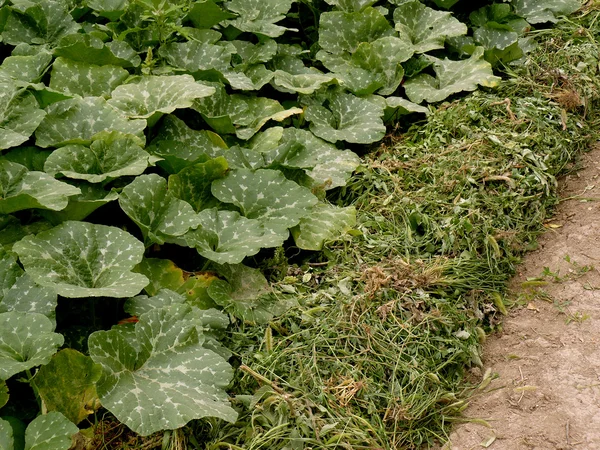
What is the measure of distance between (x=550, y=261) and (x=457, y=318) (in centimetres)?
67

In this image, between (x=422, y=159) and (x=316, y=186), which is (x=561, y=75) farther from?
(x=316, y=186)

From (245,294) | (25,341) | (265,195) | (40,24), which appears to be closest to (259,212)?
(265,195)

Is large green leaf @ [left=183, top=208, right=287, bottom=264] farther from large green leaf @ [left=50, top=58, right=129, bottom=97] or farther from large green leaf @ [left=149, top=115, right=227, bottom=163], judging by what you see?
large green leaf @ [left=50, top=58, right=129, bottom=97]

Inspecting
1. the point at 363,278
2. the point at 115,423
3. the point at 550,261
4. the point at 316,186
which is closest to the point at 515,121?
the point at 550,261

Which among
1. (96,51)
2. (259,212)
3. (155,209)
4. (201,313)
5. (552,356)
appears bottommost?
(552,356)

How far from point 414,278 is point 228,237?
0.81 meters

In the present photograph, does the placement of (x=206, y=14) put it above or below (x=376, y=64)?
above

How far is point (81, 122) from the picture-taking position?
3.18 m

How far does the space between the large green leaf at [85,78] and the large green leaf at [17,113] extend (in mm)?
253

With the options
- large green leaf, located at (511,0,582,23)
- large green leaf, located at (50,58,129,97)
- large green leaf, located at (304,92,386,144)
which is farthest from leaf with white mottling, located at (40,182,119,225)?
large green leaf, located at (511,0,582,23)

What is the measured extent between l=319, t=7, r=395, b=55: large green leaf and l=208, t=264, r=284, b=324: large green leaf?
178 centimetres

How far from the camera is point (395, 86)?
13.3ft

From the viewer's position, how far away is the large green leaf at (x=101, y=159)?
2.94 meters

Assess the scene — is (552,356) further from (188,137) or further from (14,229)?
(14,229)
